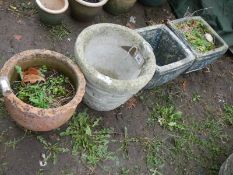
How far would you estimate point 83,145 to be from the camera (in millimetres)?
3926

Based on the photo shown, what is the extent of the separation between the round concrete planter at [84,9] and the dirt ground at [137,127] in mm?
146

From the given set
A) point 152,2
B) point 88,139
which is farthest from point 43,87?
point 152,2

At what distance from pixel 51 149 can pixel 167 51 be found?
1951 mm

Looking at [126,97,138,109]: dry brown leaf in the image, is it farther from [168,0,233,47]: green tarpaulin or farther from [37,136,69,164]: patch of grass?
[168,0,233,47]: green tarpaulin

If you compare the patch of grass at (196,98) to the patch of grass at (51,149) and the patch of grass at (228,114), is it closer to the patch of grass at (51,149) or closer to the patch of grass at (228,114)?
the patch of grass at (228,114)

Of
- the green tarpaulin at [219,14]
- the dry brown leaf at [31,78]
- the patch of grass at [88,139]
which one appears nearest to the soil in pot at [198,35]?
the green tarpaulin at [219,14]

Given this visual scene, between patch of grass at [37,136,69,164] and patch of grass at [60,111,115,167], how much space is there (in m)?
0.14

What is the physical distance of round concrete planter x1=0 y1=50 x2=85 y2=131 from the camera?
128 inches

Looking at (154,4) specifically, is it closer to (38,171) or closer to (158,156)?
(158,156)

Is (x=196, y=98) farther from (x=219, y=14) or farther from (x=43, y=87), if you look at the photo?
(x=43, y=87)

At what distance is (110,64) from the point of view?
14.1 feet

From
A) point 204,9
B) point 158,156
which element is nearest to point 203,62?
point 204,9

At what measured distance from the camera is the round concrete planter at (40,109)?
10.6 ft

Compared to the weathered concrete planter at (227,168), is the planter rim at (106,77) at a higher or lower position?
higher
